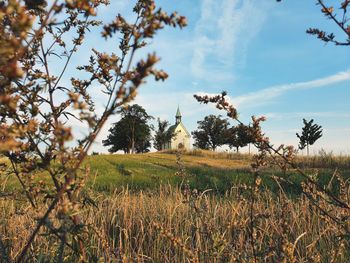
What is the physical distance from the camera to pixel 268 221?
19.1 feet

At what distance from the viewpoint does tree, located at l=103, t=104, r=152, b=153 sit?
222ft

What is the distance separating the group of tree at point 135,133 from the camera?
67750 millimetres

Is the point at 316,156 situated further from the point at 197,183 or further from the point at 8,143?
the point at 8,143

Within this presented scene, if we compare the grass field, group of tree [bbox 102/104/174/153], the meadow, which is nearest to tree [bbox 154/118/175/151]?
group of tree [bbox 102/104/174/153]

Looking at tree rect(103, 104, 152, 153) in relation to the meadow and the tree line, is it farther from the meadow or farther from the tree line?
the meadow

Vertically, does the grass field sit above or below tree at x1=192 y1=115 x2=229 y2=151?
below

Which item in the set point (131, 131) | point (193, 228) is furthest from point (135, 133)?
point (193, 228)

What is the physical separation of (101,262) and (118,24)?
164cm

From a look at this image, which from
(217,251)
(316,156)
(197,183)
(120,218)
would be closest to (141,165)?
(197,183)

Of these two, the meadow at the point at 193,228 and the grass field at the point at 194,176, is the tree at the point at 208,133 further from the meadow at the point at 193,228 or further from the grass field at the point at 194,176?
the meadow at the point at 193,228

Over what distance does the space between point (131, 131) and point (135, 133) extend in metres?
0.84

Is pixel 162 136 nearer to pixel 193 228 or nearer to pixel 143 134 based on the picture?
pixel 143 134

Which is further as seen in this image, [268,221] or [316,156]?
[316,156]

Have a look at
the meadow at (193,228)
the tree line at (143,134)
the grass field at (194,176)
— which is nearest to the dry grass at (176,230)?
the meadow at (193,228)
